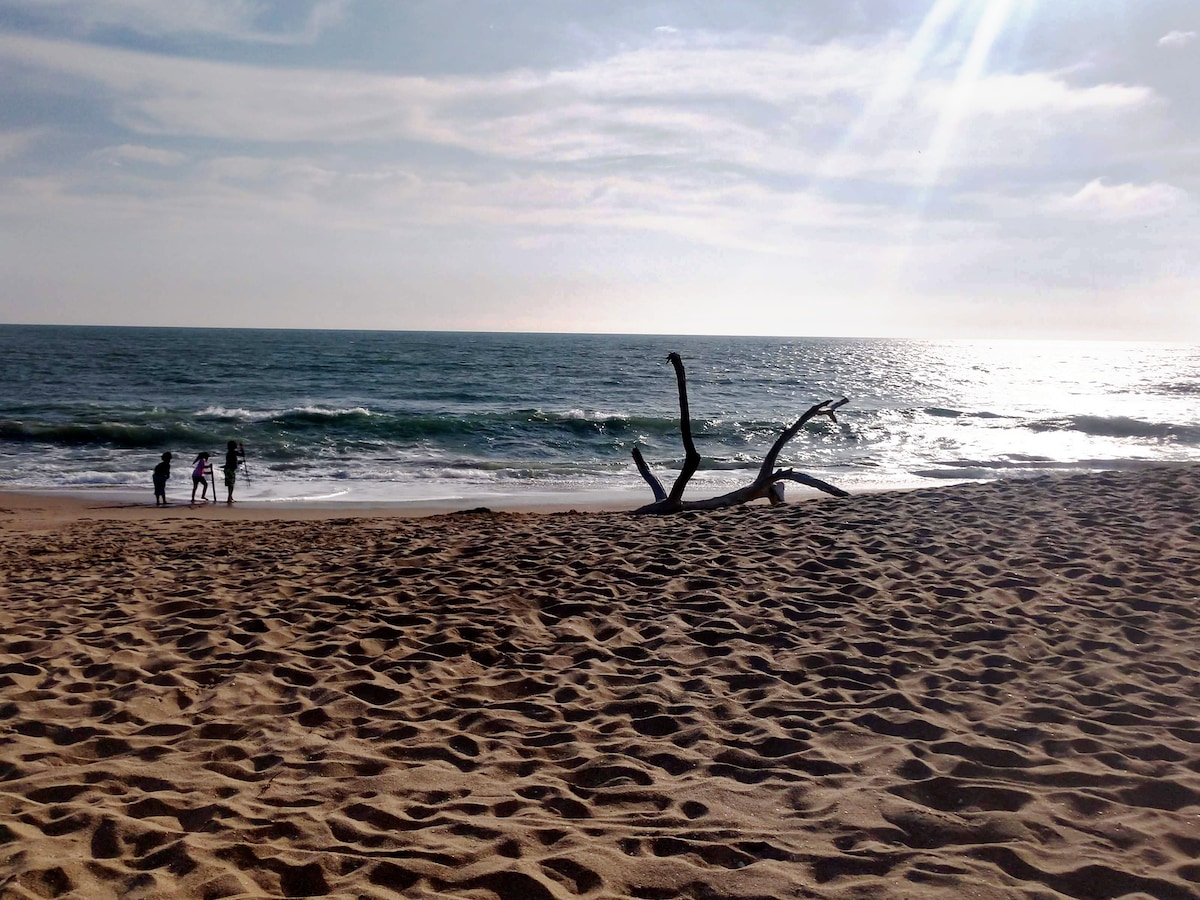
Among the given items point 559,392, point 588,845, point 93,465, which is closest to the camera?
point 588,845

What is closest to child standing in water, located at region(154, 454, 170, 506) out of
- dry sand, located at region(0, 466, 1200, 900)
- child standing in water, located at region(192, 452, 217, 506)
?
child standing in water, located at region(192, 452, 217, 506)

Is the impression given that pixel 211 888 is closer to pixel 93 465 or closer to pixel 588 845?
pixel 588 845

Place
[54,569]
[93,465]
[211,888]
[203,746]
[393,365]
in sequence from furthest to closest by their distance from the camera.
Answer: [393,365], [93,465], [54,569], [203,746], [211,888]

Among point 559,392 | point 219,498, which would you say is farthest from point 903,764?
point 559,392

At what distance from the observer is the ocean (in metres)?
18.5

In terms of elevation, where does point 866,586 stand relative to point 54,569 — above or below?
above

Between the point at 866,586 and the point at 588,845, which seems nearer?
the point at 588,845

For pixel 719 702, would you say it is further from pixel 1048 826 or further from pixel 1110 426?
pixel 1110 426

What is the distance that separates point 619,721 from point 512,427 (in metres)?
24.7

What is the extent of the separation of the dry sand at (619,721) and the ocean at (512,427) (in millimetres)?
8699

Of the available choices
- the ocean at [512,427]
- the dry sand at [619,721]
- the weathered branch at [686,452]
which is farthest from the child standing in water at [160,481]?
the weathered branch at [686,452]

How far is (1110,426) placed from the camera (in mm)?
31969

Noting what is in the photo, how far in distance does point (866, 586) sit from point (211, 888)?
5021 mm

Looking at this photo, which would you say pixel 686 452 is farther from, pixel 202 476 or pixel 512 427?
pixel 512 427
